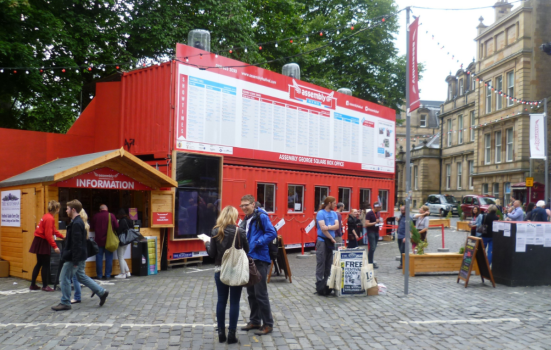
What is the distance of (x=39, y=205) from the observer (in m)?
11.3

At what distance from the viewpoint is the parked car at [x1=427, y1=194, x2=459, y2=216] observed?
131ft

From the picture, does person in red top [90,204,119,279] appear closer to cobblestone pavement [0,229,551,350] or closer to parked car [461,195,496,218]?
cobblestone pavement [0,229,551,350]

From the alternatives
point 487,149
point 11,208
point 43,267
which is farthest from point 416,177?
point 43,267

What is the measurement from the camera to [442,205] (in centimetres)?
4038

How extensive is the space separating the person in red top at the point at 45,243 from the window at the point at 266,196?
7.14m

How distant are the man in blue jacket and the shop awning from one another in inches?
222

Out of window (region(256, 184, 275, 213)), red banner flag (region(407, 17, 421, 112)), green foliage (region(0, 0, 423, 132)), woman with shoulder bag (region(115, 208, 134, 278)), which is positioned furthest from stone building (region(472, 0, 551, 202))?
woman with shoulder bag (region(115, 208, 134, 278))

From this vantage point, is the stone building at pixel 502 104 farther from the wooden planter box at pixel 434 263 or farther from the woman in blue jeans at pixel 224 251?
the woman in blue jeans at pixel 224 251

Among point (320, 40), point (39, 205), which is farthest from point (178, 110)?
point (320, 40)

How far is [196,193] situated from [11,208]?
4.53 metres

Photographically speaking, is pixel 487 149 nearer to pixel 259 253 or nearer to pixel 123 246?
pixel 123 246

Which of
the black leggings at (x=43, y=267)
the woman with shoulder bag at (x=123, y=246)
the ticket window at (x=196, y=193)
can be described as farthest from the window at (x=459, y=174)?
the black leggings at (x=43, y=267)

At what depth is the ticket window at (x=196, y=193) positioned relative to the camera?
13.5 m

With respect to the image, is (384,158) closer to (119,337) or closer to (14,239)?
(14,239)
